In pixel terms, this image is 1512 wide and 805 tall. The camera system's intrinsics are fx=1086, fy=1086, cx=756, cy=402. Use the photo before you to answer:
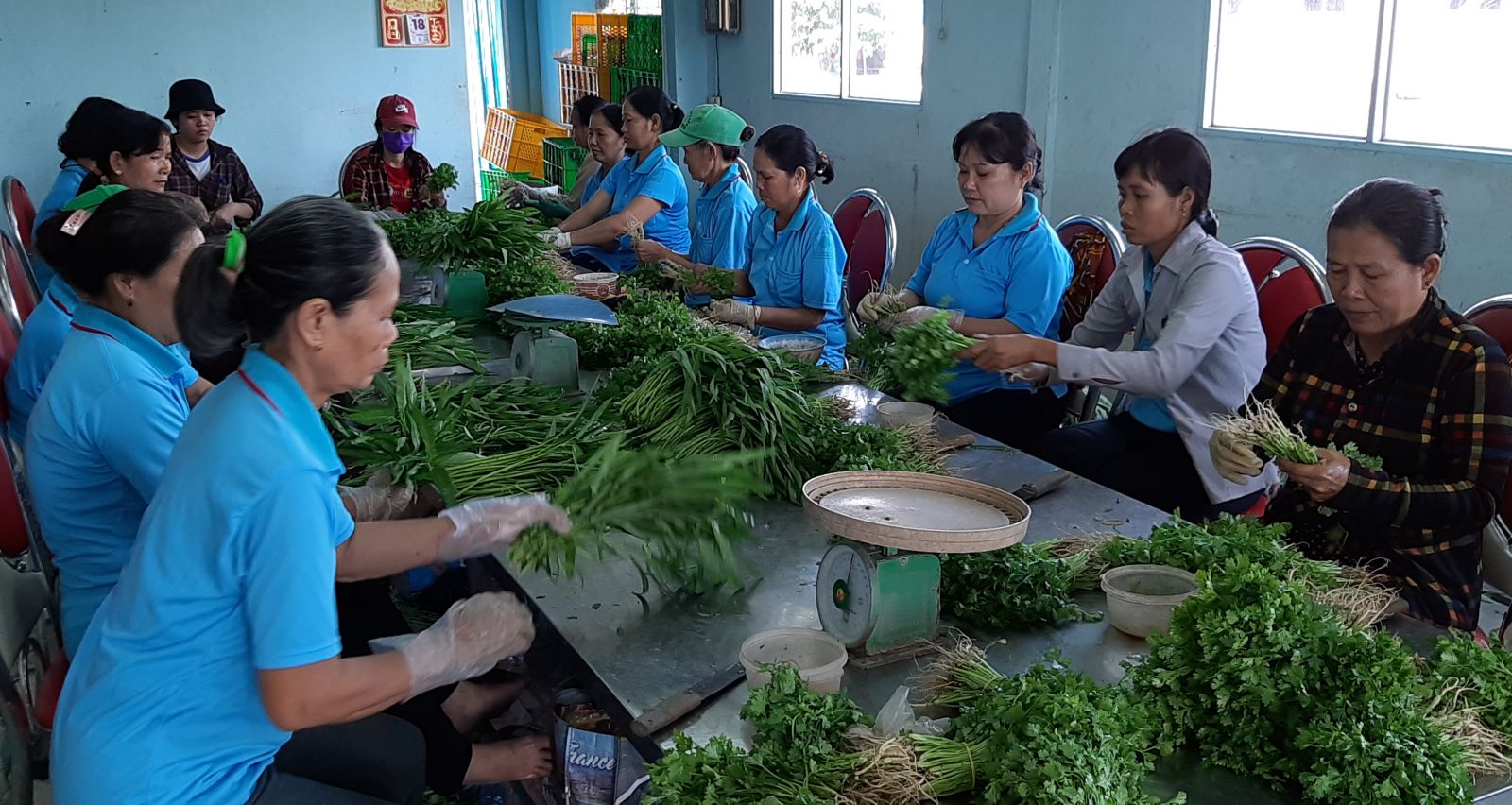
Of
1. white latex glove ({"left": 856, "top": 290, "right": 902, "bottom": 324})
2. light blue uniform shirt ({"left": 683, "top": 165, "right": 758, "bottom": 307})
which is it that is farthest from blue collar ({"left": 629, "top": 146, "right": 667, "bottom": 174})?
white latex glove ({"left": 856, "top": 290, "right": 902, "bottom": 324})

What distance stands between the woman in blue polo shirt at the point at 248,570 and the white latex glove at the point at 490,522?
0.29 m

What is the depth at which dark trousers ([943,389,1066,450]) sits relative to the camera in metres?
3.67

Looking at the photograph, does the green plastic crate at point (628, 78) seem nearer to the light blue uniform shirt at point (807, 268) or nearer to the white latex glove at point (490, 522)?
the light blue uniform shirt at point (807, 268)

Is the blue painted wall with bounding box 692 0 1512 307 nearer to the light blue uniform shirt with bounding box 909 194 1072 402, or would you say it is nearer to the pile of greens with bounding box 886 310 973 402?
the light blue uniform shirt with bounding box 909 194 1072 402

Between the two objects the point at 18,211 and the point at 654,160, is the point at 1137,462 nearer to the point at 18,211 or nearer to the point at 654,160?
the point at 654,160

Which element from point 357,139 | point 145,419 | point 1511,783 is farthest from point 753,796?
point 357,139

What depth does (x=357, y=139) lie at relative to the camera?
26.0 ft

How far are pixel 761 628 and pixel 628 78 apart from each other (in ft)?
31.0

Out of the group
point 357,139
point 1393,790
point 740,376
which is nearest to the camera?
point 1393,790

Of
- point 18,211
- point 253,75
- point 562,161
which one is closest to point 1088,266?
point 18,211

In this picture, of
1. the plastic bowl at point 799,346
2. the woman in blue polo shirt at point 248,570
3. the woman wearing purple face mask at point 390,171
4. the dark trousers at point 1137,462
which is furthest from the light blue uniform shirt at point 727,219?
the woman in blue polo shirt at point 248,570

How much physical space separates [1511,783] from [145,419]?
8.03 ft

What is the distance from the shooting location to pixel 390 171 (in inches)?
277

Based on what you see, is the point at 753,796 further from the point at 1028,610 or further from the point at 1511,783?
the point at 1511,783
